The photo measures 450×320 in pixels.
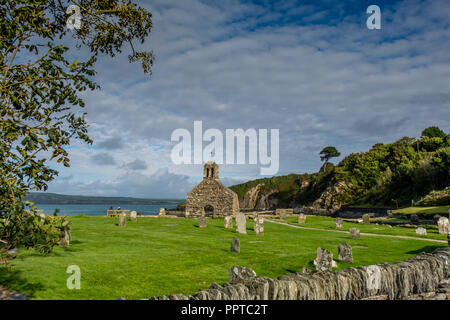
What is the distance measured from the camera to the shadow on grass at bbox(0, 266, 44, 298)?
7458mm

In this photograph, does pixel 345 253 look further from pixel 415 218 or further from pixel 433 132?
pixel 433 132

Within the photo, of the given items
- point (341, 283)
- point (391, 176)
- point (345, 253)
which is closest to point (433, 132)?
point (391, 176)

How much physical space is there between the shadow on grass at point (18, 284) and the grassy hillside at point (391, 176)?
48.2m

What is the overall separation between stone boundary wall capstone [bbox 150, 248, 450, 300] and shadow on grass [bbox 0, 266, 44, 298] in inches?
159

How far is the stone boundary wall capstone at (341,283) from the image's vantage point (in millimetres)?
5934

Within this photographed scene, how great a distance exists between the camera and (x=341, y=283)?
7.08 m

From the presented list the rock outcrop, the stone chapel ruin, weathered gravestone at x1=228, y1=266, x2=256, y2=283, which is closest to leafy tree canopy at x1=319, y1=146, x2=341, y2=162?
the rock outcrop

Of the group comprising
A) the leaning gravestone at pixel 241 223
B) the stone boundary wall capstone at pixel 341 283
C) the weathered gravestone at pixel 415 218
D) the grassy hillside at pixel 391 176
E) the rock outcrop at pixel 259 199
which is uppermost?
the grassy hillside at pixel 391 176

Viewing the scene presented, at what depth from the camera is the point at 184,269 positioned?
1040cm

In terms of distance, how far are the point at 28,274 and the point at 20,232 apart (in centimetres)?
579

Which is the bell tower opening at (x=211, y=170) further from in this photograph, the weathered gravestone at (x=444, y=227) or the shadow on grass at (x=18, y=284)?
the shadow on grass at (x=18, y=284)

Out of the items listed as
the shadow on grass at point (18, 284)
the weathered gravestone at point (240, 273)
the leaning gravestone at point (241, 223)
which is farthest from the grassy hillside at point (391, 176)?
the shadow on grass at point (18, 284)

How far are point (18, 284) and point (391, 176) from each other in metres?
71.1
